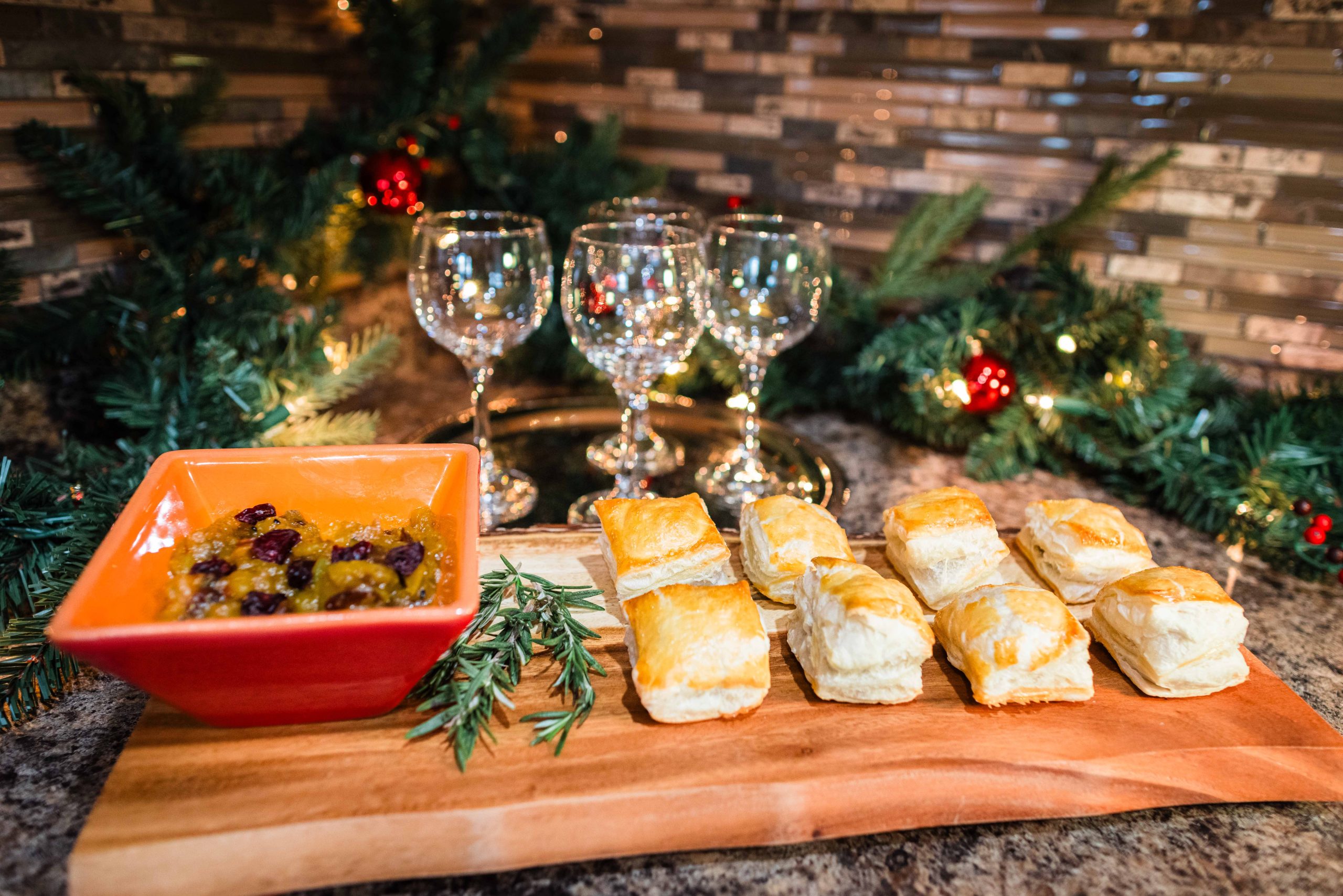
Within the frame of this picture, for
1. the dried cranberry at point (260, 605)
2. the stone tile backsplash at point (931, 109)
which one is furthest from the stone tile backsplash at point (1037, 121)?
the dried cranberry at point (260, 605)

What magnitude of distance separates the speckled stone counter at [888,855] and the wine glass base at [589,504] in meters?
0.54

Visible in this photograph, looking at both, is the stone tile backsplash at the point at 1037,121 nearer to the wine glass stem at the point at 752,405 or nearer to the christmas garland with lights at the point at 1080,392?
the christmas garland with lights at the point at 1080,392

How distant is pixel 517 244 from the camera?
117cm

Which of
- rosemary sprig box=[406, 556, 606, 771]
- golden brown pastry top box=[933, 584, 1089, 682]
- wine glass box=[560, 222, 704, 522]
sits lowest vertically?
rosemary sprig box=[406, 556, 606, 771]

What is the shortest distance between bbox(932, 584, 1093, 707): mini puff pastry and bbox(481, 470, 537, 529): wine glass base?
1.99 feet

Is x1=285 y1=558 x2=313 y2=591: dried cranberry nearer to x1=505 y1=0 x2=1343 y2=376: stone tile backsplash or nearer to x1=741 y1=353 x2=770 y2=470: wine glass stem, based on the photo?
x1=741 y1=353 x2=770 y2=470: wine glass stem

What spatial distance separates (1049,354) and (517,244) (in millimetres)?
884

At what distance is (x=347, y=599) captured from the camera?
0.66 m

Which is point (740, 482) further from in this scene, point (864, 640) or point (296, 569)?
point (296, 569)

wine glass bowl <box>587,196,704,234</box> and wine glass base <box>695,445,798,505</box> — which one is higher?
wine glass bowl <box>587,196,704,234</box>

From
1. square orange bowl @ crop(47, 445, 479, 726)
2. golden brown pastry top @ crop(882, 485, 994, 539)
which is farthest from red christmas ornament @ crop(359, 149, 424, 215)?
golden brown pastry top @ crop(882, 485, 994, 539)

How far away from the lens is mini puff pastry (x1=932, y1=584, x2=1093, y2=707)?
0.76m

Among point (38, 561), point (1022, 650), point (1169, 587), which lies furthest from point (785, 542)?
point (38, 561)

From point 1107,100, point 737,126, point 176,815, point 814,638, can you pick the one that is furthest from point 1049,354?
point 176,815
